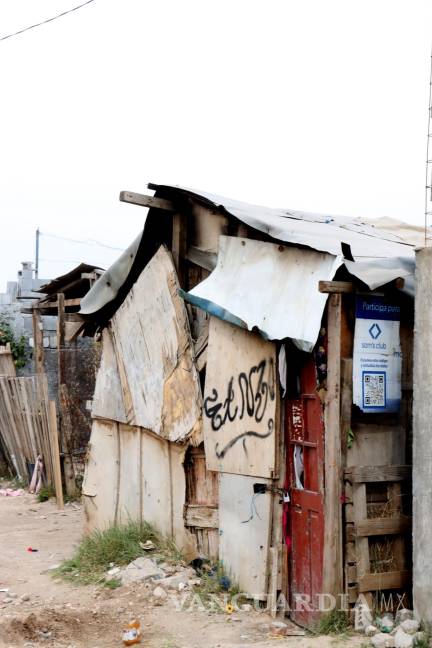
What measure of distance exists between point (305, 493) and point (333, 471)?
0.58 meters

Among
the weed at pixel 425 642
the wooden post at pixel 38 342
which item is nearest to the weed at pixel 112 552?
the weed at pixel 425 642

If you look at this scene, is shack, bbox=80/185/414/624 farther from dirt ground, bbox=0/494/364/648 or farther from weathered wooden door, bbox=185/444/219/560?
dirt ground, bbox=0/494/364/648

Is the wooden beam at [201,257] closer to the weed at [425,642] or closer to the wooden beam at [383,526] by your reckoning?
the wooden beam at [383,526]

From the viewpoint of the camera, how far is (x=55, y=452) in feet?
39.2

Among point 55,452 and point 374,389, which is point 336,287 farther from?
point 55,452

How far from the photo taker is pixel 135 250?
8.38m

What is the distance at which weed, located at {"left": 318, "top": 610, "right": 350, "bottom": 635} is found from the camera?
5.79 meters

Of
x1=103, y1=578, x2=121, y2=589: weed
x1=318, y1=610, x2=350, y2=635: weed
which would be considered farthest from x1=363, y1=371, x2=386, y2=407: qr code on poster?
x1=103, y1=578, x2=121, y2=589: weed

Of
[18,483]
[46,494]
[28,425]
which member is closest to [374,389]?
[46,494]

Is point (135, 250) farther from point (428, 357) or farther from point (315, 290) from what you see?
point (428, 357)

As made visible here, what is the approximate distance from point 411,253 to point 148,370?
2830 millimetres

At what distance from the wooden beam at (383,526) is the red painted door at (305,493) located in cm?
34

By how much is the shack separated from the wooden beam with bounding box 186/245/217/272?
0.8 inches

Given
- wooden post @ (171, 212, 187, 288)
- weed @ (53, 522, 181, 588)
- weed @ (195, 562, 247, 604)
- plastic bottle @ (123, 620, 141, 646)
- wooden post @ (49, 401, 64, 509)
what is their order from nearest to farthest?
1. plastic bottle @ (123, 620, 141, 646)
2. weed @ (195, 562, 247, 604)
3. weed @ (53, 522, 181, 588)
4. wooden post @ (171, 212, 187, 288)
5. wooden post @ (49, 401, 64, 509)
